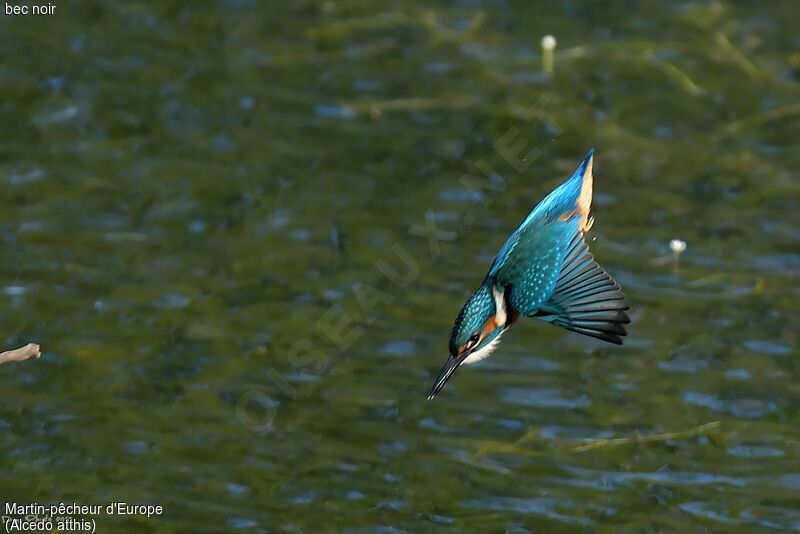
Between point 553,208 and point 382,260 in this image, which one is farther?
point 382,260

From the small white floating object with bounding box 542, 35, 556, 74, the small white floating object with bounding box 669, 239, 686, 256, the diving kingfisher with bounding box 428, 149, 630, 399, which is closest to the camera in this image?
the diving kingfisher with bounding box 428, 149, 630, 399

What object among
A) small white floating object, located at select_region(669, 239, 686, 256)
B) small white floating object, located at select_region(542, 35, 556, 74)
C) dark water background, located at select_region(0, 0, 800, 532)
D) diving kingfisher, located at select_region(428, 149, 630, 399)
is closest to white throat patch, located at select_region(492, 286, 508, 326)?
diving kingfisher, located at select_region(428, 149, 630, 399)

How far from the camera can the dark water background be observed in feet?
20.8

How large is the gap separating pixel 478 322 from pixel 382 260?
10.0ft

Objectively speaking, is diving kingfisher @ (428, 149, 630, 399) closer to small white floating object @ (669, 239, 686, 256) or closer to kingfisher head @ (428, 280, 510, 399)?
kingfisher head @ (428, 280, 510, 399)

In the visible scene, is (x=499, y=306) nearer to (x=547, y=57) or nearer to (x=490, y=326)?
(x=490, y=326)

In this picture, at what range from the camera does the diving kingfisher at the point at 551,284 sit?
4.66m

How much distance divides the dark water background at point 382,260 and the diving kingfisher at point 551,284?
1.51 m

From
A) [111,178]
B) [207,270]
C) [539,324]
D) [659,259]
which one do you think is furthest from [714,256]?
[111,178]

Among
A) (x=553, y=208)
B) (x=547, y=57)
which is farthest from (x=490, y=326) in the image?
(x=547, y=57)

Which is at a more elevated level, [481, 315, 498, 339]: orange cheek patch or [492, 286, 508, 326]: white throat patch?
[492, 286, 508, 326]: white throat patch

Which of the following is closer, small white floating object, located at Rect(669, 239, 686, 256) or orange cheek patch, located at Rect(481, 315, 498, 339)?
orange cheek patch, located at Rect(481, 315, 498, 339)

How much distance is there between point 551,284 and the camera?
15.5ft

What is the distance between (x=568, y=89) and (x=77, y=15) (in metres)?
2.71
